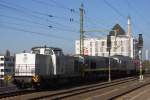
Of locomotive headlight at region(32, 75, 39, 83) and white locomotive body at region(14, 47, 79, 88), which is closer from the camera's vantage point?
locomotive headlight at region(32, 75, 39, 83)

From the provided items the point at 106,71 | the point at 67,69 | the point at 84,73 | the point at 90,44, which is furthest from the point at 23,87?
the point at 90,44

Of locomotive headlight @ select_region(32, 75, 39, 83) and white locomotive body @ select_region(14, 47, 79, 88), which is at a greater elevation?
white locomotive body @ select_region(14, 47, 79, 88)

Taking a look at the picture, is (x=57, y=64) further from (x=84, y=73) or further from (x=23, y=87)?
(x=84, y=73)

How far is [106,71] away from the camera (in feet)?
176

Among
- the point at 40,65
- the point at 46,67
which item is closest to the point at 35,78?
the point at 40,65

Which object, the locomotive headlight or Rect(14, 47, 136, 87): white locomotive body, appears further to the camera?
Rect(14, 47, 136, 87): white locomotive body

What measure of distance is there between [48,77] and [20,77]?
2547 millimetres

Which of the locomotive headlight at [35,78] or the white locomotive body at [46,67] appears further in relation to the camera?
the white locomotive body at [46,67]

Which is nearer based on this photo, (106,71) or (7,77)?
(7,77)

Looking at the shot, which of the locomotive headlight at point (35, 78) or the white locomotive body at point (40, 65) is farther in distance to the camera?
the white locomotive body at point (40, 65)

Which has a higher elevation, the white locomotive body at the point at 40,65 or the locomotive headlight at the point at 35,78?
the white locomotive body at the point at 40,65

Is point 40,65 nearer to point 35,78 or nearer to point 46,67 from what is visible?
point 46,67

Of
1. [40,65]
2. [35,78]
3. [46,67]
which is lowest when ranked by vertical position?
[35,78]

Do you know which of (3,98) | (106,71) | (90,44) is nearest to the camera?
(3,98)
